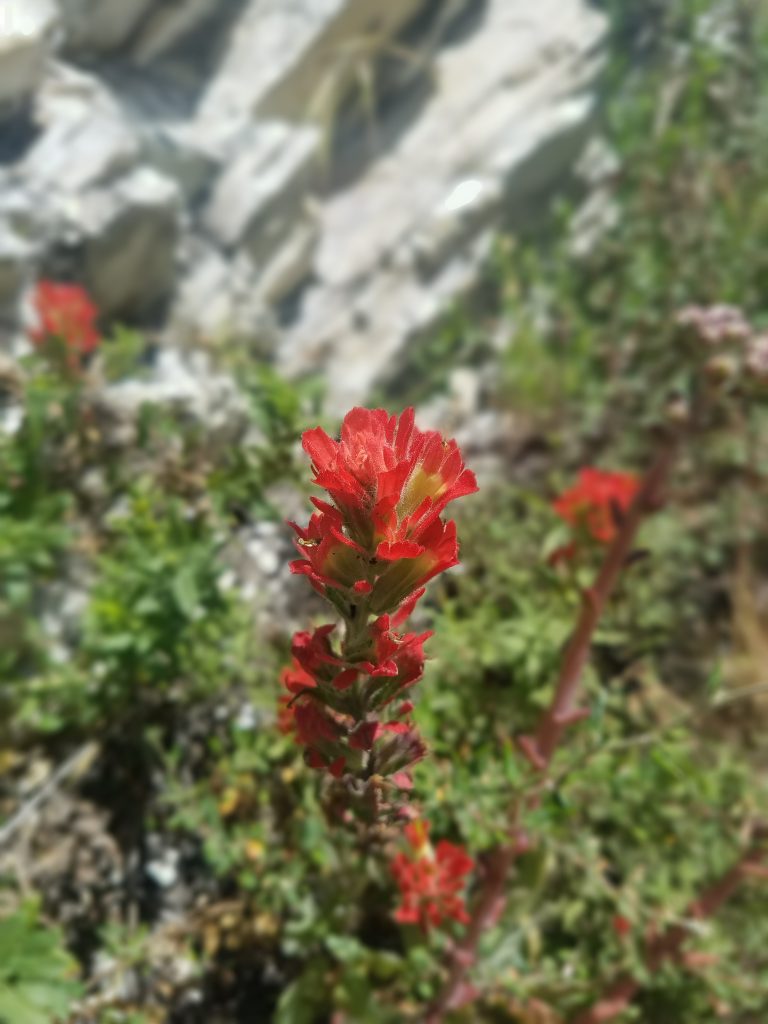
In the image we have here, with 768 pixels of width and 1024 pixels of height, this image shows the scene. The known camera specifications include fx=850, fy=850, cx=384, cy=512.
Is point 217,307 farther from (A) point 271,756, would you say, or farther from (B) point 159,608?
(A) point 271,756

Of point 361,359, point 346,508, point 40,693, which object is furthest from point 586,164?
point 346,508

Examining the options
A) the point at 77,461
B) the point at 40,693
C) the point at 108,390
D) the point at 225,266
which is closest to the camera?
the point at 40,693

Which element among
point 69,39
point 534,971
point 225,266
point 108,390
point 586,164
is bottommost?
point 534,971

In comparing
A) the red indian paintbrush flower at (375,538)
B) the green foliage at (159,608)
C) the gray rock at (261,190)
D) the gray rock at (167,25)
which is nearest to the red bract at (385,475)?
the red indian paintbrush flower at (375,538)

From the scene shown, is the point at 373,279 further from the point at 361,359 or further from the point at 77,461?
the point at 77,461

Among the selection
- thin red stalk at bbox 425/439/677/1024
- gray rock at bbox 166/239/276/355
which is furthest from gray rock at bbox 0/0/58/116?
thin red stalk at bbox 425/439/677/1024

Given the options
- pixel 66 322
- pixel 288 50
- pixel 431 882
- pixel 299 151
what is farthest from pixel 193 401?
pixel 288 50
